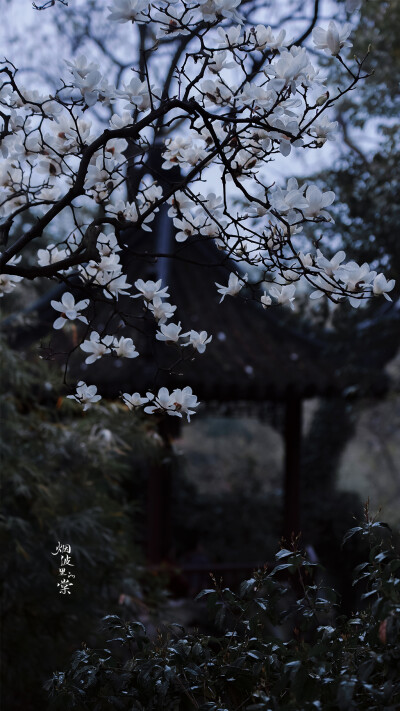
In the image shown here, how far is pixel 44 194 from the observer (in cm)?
232

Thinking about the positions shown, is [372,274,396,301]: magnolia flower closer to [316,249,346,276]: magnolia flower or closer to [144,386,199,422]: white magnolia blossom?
[316,249,346,276]: magnolia flower

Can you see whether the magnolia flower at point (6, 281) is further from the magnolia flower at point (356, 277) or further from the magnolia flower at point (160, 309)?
the magnolia flower at point (356, 277)

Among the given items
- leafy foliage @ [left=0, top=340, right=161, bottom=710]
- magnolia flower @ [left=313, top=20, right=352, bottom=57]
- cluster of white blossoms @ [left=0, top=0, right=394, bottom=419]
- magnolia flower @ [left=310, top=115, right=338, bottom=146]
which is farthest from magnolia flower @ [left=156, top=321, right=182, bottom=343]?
leafy foliage @ [left=0, top=340, right=161, bottom=710]

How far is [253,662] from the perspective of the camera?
6.04 ft

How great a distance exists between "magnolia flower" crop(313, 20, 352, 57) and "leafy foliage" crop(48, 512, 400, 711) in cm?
101

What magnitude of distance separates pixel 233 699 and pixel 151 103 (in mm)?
1322

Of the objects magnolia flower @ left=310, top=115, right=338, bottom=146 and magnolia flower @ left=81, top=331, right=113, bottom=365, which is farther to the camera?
magnolia flower @ left=81, top=331, right=113, bottom=365

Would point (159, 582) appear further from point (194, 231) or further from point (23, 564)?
point (194, 231)

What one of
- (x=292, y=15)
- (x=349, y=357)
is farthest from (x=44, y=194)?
(x=292, y=15)

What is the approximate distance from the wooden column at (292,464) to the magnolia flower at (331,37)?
490 centimetres

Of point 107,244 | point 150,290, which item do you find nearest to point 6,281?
point 107,244

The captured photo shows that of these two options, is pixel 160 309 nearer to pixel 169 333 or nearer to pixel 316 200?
pixel 169 333

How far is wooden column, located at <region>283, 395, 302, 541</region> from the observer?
6.66 meters

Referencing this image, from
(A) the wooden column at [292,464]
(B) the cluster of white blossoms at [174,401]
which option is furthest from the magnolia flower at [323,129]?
(A) the wooden column at [292,464]
